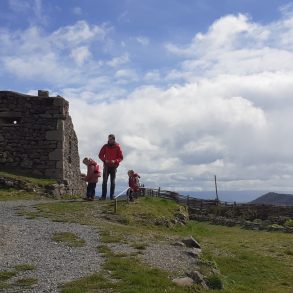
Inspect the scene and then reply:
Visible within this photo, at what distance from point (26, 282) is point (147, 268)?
9.51 ft

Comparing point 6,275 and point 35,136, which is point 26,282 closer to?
point 6,275

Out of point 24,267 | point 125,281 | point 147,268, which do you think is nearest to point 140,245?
point 147,268

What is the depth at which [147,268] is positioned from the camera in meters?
11.5

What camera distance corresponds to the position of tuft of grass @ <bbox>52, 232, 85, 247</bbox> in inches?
541

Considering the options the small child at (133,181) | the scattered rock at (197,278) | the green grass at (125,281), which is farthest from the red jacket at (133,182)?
the scattered rock at (197,278)

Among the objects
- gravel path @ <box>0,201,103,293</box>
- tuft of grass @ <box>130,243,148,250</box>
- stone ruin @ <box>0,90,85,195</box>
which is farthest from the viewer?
A: stone ruin @ <box>0,90,85,195</box>

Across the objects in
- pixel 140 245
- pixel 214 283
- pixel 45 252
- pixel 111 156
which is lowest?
pixel 214 283

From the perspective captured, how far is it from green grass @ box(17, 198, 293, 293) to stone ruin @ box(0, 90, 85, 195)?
596 centimetres

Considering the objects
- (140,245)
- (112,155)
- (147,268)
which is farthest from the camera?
(112,155)

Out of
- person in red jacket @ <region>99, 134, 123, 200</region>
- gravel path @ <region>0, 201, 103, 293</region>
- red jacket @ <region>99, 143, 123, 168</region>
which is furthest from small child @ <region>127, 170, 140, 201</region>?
gravel path @ <region>0, 201, 103, 293</region>

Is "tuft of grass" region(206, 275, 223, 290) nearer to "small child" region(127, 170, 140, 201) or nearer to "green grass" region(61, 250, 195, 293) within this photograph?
"green grass" region(61, 250, 195, 293)

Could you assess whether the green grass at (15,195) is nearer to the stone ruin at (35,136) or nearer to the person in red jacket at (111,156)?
the stone ruin at (35,136)

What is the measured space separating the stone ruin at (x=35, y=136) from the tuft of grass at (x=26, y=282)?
1657 centimetres

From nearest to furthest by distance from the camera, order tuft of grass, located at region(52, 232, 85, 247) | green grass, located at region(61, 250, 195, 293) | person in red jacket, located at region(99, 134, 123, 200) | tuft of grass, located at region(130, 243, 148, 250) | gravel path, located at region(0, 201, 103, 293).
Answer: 1. green grass, located at region(61, 250, 195, 293)
2. gravel path, located at region(0, 201, 103, 293)
3. tuft of grass, located at region(52, 232, 85, 247)
4. tuft of grass, located at region(130, 243, 148, 250)
5. person in red jacket, located at region(99, 134, 123, 200)
